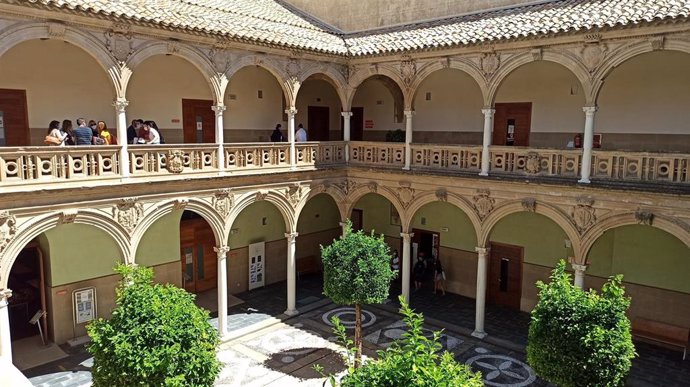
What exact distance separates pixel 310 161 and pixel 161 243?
219 inches

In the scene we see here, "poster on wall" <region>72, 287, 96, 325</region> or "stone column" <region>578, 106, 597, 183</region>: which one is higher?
"stone column" <region>578, 106, 597, 183</region>

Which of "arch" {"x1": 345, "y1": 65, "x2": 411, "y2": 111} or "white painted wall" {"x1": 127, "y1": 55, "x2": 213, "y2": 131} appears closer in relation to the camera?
"white painted wall" {"x1": 127, "y1": 55, "x2": 213, "y2": 131}

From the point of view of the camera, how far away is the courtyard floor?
13102 millimetres

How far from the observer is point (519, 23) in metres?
14.7

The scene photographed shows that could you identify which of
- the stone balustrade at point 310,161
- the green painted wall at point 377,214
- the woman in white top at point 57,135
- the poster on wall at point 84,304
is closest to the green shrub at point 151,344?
the stone balustrade at point 310,161

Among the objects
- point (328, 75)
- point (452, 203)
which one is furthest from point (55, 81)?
point (452, 203)

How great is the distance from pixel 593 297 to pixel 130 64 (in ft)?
37.0

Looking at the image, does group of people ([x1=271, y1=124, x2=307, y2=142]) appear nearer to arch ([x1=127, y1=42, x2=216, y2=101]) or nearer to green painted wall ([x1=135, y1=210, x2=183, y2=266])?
arch ([x1=127, y1=42, x2=216, y2=101])

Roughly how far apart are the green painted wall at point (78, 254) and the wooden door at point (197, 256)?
2.83 meters

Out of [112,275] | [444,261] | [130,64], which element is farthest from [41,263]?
[444,261]

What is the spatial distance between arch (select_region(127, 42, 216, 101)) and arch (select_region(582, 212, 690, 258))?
10.7m

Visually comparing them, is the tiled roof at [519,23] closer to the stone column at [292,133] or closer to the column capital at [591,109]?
the column capital at [591,109]

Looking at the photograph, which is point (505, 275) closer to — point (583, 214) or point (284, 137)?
point (583, 214)

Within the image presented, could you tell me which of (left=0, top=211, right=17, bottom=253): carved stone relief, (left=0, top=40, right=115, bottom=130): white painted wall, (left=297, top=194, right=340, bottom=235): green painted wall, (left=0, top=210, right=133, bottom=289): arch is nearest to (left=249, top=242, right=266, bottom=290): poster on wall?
(left=297, top=194, right=340, bottom=235): green painted wall
